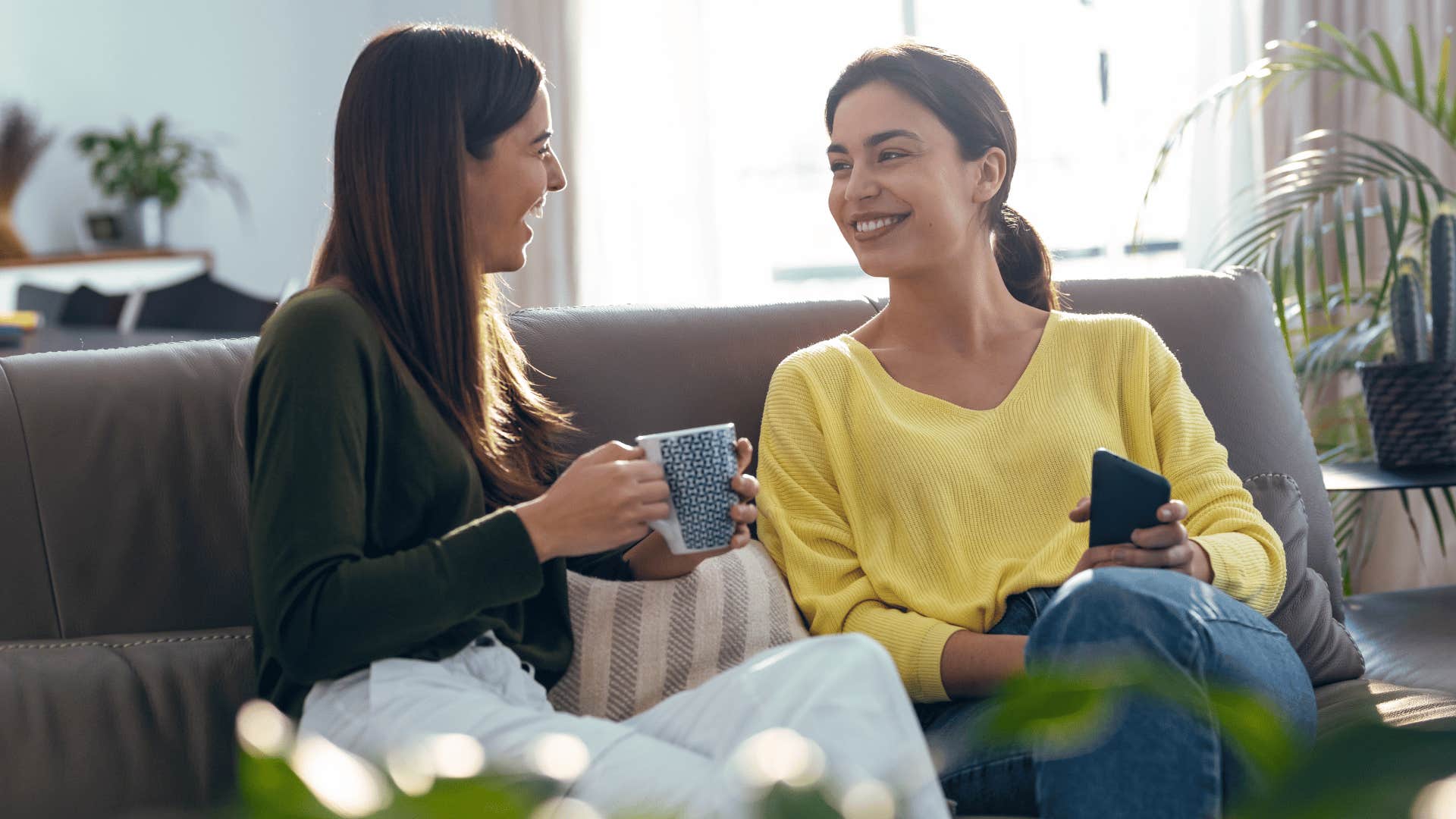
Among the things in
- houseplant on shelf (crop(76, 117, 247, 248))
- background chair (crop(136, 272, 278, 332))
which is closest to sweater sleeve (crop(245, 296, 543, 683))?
background chair (crop(136, 272, 278, 332))

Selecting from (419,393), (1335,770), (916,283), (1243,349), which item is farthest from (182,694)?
(1243,349)

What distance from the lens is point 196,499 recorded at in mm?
1502

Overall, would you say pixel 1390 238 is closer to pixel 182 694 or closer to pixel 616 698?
pixel 616 698

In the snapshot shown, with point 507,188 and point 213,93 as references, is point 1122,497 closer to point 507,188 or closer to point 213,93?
point 507,188

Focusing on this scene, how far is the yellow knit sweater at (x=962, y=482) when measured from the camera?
Answer: 5.00 ft

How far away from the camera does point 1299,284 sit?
2307 millimetres

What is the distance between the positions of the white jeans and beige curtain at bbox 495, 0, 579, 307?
2954 mm

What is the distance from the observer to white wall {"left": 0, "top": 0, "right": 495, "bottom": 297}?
485 centimetres

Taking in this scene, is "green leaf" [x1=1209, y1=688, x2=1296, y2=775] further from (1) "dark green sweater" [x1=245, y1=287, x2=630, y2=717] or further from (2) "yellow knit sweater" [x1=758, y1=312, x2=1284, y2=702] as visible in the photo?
(2) "yellow knit sweater" [x1=758, y1=312, x2=1284, y2=702]

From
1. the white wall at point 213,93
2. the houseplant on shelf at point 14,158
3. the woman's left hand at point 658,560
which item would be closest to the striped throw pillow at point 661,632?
the woman's left hand at point 658,560

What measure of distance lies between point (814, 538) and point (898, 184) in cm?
47

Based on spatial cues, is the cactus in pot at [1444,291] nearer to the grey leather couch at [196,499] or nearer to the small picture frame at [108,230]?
the grey leather couch at [196,499]

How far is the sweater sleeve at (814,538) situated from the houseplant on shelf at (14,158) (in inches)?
158

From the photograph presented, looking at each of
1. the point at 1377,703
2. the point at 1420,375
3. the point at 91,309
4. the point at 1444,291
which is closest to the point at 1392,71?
the point at 1444,291
